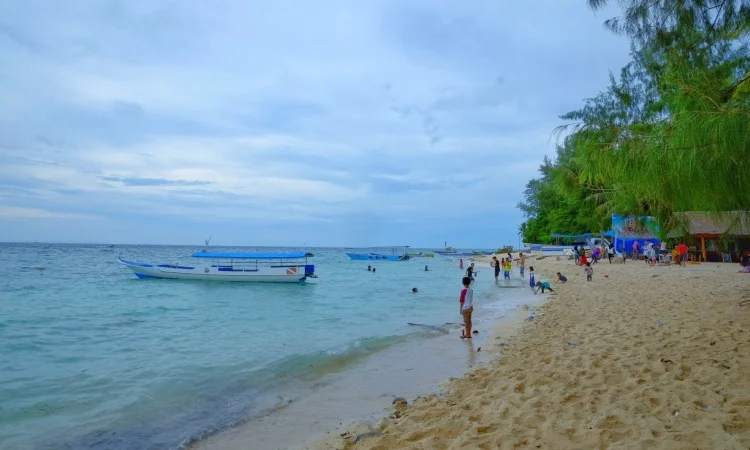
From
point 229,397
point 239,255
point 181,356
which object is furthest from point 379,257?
point 229,397

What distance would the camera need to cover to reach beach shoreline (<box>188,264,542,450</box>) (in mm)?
5250

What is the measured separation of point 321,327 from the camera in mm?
13500

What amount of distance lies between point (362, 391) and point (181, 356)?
4.73 metres

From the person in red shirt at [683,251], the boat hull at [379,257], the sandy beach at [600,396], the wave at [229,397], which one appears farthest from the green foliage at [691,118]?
the boat hull at [379,257]

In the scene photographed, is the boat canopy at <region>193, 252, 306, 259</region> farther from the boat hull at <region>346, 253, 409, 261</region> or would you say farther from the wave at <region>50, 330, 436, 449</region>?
the boat hull at <region>346, 253, 409, 261</region>

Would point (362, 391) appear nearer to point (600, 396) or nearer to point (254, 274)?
point (600, 396)

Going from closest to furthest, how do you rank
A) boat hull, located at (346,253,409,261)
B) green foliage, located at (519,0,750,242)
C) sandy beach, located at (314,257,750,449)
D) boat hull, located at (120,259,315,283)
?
1. sandy beach, located at (314,257,750,449)
2. green foliage, located at (519,0,750,242)
3. boat hull, located at (120,259,315,283)
4. boat hull, located at (346,253,409,261)

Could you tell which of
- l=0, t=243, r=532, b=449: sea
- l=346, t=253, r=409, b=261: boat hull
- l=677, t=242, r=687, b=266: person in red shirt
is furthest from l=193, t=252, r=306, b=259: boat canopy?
l=346, t=253, r=409, b=261: boat hull

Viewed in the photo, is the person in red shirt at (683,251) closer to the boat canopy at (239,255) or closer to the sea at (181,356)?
the sea at (181,356)

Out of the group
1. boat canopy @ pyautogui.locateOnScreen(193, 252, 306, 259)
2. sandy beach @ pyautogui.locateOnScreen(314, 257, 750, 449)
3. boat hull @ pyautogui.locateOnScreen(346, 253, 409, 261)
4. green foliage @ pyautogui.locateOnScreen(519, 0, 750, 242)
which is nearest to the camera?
sandy beach @ pyautogui.locateOnScreen(314, 257, 750, 449)

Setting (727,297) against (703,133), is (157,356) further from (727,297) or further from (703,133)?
(727,297)

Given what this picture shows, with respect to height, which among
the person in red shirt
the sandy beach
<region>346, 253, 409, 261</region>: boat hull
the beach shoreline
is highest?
the person in red shirt

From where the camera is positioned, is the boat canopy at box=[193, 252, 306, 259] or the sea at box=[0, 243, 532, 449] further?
the boat canopy at box=[193, 252, 306, 259]

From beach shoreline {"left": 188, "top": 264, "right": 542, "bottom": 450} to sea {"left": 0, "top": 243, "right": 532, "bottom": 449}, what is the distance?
11 cm
